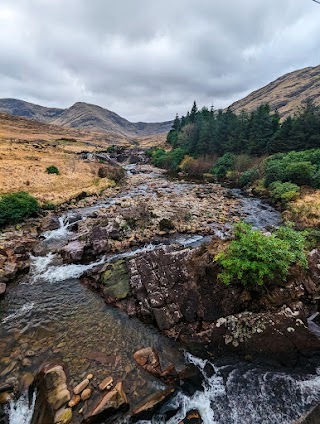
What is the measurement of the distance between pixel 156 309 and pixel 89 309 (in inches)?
119

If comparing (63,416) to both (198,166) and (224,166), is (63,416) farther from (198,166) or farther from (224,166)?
(198,166)

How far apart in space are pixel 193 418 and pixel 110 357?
2942mm

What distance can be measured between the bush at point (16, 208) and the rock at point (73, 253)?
7.16 meters

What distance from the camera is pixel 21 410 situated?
5.59 metres

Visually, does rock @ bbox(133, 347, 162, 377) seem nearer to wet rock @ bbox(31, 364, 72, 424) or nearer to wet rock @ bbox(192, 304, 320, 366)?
wet rock @ bbox(192, 304, 320, 366)

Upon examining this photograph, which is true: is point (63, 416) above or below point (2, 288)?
above

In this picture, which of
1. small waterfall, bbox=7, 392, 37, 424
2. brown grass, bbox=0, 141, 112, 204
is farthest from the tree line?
small waterfall, bbox=7, 392, 37, 424

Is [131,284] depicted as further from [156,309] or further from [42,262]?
[42,262]

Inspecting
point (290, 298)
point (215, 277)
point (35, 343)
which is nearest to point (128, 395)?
point (35, 343)

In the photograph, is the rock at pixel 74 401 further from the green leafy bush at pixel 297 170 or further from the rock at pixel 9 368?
the green leafy bush at pixel 297 170

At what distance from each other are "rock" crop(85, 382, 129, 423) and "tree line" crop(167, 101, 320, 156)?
135 feet

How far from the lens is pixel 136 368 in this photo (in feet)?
A: 22.0

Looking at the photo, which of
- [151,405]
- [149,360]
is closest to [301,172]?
[149,360]

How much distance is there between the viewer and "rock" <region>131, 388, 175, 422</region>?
5500 millimetres
